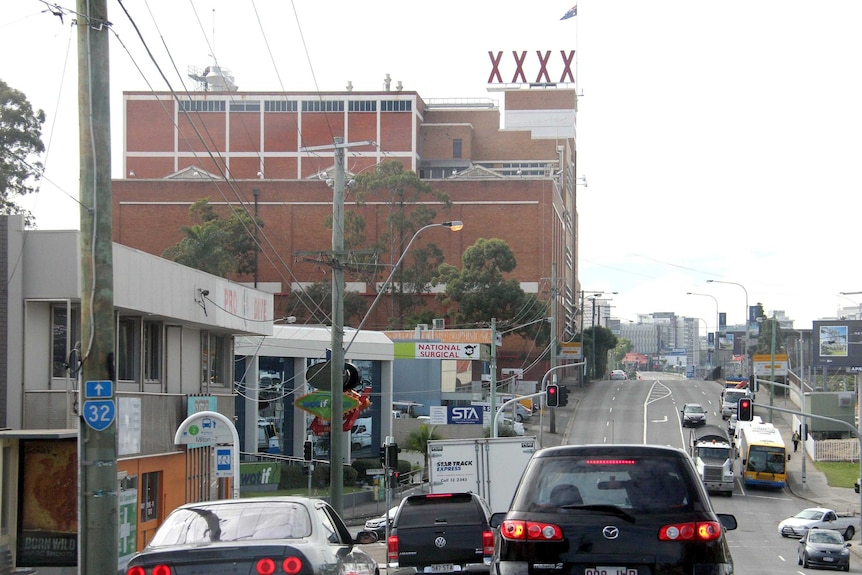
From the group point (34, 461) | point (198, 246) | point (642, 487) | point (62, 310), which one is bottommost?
point (34, 461)

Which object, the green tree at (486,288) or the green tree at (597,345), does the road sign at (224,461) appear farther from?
the green tree at (597,345)

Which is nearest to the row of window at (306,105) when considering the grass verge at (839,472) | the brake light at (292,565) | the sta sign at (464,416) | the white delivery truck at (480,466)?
the grass verge at (839,472)

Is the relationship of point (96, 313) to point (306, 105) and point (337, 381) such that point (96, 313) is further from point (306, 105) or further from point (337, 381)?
point (306, 105)

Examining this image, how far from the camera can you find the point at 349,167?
10631 cm

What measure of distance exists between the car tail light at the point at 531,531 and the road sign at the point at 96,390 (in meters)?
5.61

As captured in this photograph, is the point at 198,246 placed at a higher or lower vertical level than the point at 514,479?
higher

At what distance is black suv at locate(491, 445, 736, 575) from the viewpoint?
26.1ft

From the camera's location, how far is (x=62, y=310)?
20.9m

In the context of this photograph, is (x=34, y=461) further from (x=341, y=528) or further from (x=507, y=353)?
(x=507, y=353)

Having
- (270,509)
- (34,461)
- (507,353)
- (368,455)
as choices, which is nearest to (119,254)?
(34,461)

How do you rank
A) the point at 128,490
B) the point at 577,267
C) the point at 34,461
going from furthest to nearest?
1. the point at 577,267
2. the point at 128,490
3. the point at 34,461

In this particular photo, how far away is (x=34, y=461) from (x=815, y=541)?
24257 mm

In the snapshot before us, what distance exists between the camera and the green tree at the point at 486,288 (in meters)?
83.5

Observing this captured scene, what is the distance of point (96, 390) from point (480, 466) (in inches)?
584
